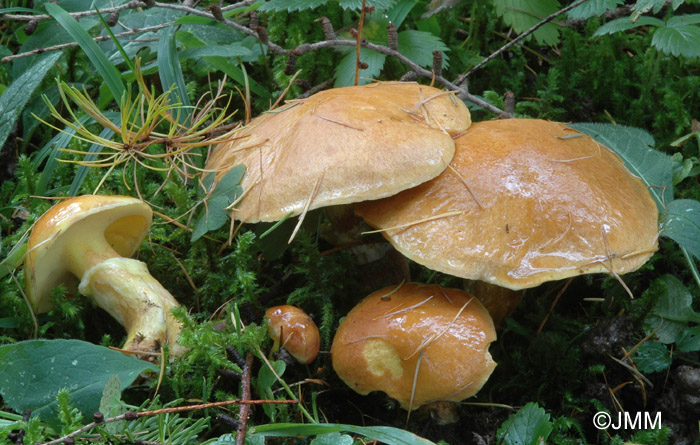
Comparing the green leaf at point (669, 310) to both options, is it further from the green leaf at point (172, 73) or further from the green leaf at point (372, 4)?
the green leaf at point (172, 73)

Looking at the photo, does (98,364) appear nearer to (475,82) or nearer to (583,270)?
(583,270)

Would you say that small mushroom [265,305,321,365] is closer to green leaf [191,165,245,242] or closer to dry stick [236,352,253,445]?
dry stick [236,352,253,445]

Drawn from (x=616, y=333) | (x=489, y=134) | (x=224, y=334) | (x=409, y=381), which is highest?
(x=489, y=134)

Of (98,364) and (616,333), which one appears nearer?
(98,364)

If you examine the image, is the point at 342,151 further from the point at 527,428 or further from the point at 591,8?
the point at 591,8

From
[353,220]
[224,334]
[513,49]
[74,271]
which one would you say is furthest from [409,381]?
[513,49]

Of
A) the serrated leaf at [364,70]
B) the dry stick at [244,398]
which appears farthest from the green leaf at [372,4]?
the dry stick at [244,398]

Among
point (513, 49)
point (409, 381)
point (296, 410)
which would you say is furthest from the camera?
point (513, 49)
